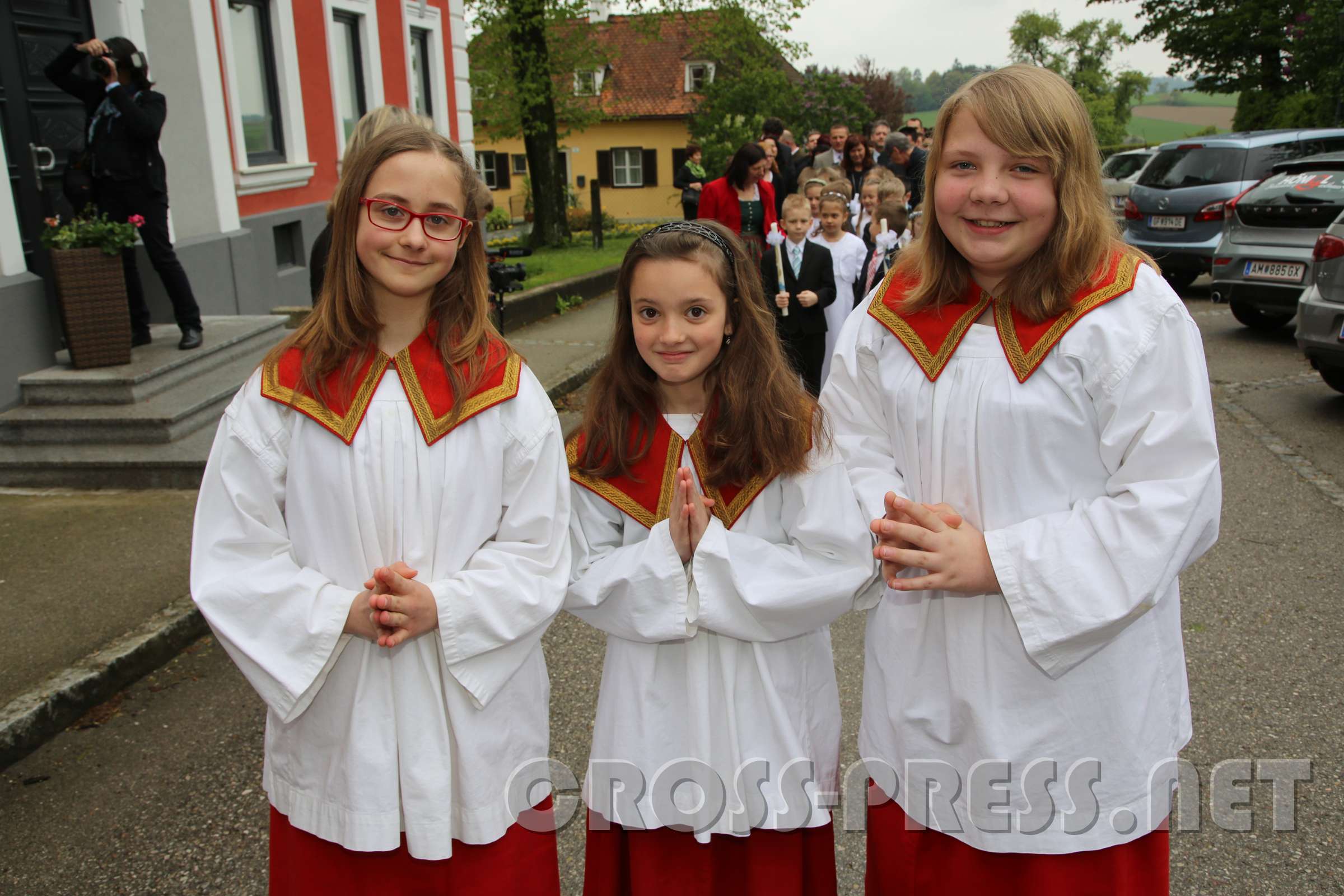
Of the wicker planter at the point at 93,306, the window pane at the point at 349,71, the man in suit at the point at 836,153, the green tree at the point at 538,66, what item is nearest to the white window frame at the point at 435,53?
the window pane at the point at 349,71

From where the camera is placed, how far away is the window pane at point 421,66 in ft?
49.4

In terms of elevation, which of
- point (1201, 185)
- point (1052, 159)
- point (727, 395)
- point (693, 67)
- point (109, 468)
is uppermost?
point (693, 67)

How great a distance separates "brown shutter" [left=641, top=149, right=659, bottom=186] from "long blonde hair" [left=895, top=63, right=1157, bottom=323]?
162ft

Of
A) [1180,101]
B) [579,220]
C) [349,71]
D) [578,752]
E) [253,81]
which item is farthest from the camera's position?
[1180,101]

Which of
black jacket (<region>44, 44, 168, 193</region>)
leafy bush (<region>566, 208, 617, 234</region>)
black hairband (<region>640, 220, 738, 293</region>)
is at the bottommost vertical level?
leafy bush (<region>566, 208, 617, 234</region>)

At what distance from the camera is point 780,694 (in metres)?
2.40

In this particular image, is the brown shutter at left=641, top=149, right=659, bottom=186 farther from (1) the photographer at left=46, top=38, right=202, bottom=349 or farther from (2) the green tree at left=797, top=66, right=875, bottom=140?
(1) the photographer at left=46, top=38, right=202, bottom=349

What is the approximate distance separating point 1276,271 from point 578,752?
9.02m

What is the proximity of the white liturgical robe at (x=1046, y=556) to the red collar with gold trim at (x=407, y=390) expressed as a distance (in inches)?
30.3


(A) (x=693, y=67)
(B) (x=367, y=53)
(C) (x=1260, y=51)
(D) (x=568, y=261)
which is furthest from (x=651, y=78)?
(B) (x=367, y=53)

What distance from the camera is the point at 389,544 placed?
7.10 feet

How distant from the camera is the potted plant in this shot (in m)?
6.19

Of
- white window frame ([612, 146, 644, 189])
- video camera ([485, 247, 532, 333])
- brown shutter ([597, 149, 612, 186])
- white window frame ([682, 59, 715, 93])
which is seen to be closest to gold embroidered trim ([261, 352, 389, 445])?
video camera ([485, 247, 532, 333])

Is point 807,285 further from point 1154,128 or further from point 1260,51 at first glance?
point 1154,128
